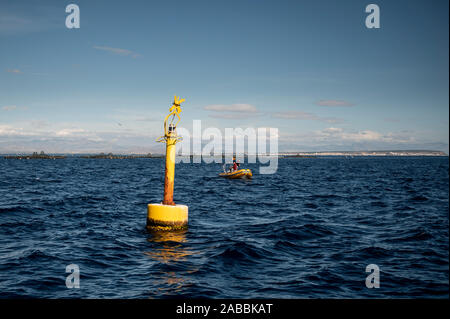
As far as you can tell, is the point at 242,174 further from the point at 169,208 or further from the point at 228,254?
the point at 228,254

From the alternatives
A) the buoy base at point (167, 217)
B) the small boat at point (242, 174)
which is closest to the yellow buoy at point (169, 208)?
the buoy base at point (167, 217)

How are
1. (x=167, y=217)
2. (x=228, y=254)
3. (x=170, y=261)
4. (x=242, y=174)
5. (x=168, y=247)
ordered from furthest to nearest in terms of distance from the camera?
(x=242, y=174) < (x=167, y=217) < (x=168, y=247) < (x=228, y=254) < (x=170, y=261)

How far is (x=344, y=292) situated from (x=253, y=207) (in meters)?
13.8

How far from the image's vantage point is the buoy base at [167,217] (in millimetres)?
13625

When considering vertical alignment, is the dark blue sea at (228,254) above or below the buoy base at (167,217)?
below

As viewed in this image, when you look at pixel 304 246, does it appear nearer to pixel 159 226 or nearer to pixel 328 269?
pixel 328 269

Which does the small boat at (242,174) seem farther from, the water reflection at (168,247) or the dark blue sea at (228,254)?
the water reflection at (168,247)

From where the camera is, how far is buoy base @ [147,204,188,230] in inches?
536

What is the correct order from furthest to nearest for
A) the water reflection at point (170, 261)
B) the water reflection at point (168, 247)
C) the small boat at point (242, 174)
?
the small boat at point (242, 174), the water reflection at point (168, 247), the water reflection at point (170, 261)

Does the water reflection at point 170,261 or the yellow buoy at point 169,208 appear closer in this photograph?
the water reflection at point 170,261

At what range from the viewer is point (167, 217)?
44.7ft

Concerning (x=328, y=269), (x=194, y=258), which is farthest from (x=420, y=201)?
(x=194, y=258)

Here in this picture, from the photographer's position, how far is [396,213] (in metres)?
18.6

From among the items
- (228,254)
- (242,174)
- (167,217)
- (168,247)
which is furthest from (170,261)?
(242,174)
